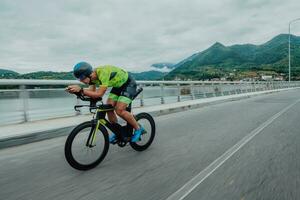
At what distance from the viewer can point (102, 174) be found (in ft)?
16.1

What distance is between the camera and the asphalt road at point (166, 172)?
4016mm

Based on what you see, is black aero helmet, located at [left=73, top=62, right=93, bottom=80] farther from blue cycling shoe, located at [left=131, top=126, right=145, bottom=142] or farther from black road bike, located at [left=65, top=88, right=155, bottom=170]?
blue cycling shoe, located at [left=131, top=126, right=145, bottom=142]

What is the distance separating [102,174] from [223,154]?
7.52 feet

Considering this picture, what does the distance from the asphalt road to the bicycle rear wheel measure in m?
0.15

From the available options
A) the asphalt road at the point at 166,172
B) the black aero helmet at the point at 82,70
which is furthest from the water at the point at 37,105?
the black aero helmet at the point at 82,70

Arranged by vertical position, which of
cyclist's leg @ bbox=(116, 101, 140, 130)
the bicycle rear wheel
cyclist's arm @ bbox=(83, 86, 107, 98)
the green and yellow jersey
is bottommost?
the bicycle rear wheel

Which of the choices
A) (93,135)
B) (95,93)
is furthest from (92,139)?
(95,93)

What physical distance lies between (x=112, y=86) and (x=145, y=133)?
3.91 ft

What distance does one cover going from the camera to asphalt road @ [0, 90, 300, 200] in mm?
4016

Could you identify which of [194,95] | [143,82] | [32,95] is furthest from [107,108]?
[194,95]

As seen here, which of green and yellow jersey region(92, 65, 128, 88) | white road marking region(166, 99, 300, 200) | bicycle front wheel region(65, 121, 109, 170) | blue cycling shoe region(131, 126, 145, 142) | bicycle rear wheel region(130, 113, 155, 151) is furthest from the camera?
bicycle rear wheel region(130, 113, 155, 151)

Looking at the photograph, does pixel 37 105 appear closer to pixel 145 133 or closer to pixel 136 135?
pixel 145 133

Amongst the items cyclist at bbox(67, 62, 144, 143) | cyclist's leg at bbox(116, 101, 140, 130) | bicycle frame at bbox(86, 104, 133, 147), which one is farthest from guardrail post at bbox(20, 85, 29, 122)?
cyclist's leg at bbox(116, 101, 140, 130)

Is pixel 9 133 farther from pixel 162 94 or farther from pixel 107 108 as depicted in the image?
pixel 162 94
